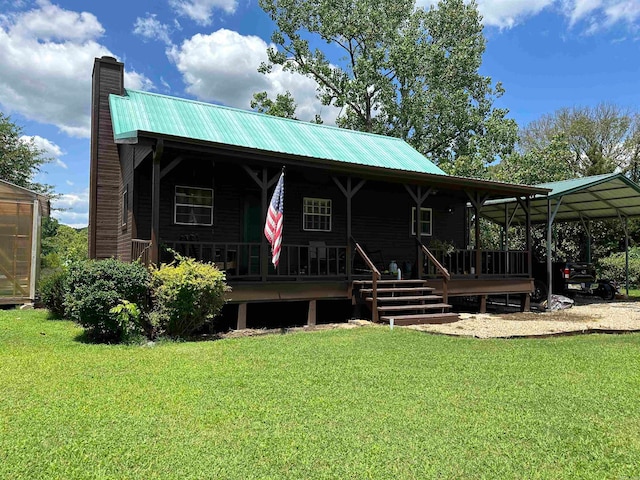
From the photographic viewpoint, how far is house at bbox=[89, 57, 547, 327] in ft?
32.1

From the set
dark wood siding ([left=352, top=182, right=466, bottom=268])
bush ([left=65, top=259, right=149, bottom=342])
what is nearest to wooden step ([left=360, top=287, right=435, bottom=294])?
dark wood siding ([left=352, top=182, right=466, bottom=268])

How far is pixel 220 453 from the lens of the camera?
3.37 m

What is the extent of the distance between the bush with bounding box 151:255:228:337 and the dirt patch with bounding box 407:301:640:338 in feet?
13.4

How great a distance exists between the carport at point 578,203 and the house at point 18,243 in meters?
13.5

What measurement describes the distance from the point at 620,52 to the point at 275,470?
41190 millimetres

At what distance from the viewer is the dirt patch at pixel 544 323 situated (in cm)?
911

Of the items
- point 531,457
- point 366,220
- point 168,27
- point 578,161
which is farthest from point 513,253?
point 578,161

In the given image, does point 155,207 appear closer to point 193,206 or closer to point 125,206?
point 193,206

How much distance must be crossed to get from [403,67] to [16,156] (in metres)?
24.3

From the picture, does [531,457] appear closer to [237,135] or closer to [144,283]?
[144,283]

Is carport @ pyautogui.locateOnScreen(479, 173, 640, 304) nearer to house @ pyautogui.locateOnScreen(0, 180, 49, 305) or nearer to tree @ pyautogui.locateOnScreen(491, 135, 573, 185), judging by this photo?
tree @ pyautogui.locateOnScreen(491, 135, 573, 185)

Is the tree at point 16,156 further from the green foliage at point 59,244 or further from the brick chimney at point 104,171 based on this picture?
the brick chimney at point 104,171

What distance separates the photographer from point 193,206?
38.2ft

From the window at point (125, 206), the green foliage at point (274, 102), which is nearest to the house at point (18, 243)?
A: the window at point (125, 206)
